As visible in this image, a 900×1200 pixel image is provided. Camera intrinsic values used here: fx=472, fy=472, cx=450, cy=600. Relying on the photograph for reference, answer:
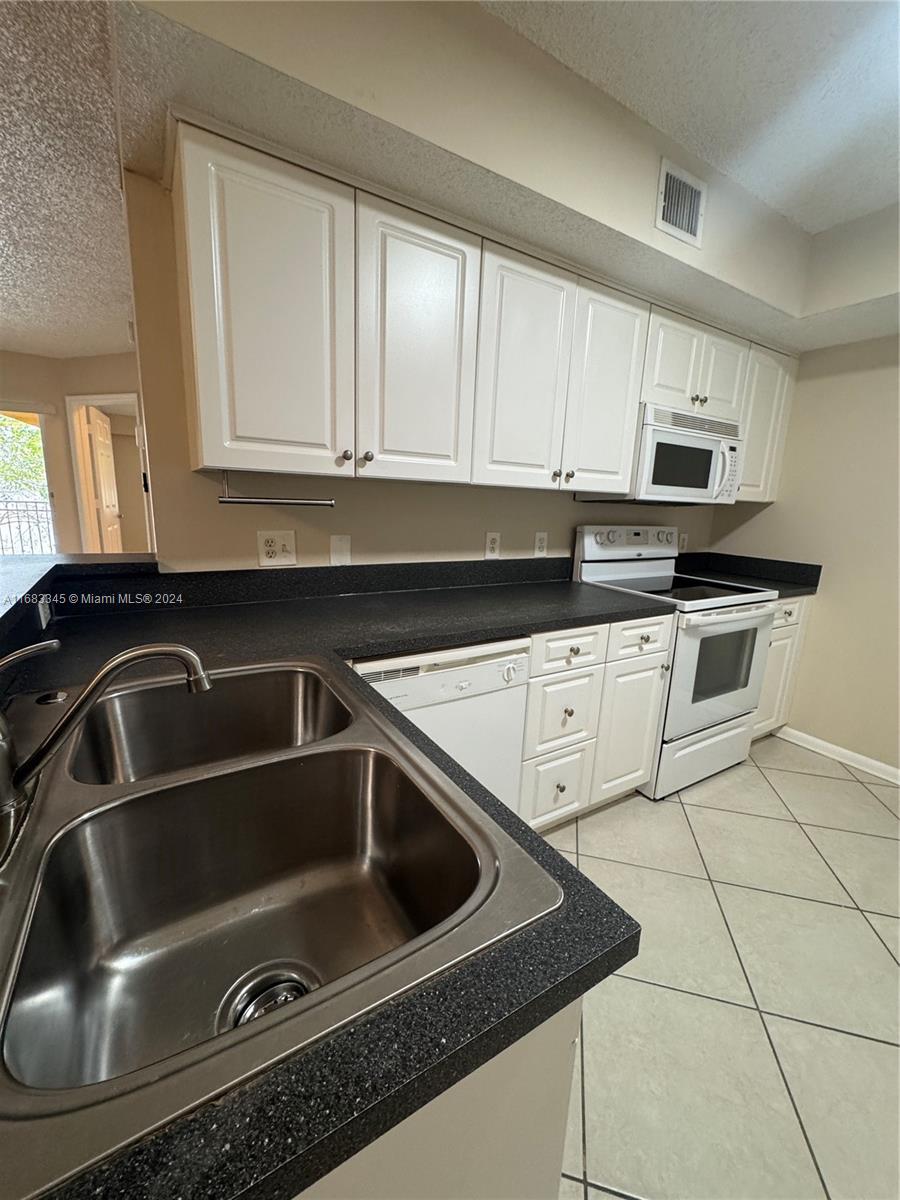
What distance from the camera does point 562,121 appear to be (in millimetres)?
1354

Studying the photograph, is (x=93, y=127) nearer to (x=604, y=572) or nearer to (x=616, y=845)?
(x=604, y=572)

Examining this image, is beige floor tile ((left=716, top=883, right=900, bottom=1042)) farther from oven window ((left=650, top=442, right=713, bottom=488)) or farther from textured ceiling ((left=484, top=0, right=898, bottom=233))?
textured ceiling ((left=484, top=0, right=898, bottom=233))

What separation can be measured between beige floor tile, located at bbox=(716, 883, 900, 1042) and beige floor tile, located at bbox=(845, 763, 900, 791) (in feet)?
3.68

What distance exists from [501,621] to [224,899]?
41.2 inches

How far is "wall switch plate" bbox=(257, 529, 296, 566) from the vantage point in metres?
1.69

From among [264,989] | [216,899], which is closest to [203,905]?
[216,899]

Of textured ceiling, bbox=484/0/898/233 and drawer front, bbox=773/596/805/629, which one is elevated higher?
textured ceiling, bbox=484/0/898/233

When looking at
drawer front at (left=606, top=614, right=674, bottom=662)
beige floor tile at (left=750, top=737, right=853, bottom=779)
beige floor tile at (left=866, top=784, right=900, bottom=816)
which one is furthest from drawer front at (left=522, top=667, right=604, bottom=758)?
beige floor tile at (left=866, top=784, right=900, bottom=816)

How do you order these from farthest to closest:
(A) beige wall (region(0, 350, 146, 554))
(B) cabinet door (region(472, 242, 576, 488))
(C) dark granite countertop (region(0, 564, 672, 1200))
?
(A) beige wall (region(0, 350, 146, 554)), (B) cabinet door (region(472, 242, 576, 488)), (C) dark granite countertop (region(0, 564, 672, 1200))

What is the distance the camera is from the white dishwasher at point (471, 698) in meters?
1.39

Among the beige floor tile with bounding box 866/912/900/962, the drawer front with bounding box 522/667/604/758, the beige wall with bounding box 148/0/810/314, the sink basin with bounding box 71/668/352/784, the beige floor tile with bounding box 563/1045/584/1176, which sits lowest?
the beige floor tile with bounding box 563/1045/584/1176

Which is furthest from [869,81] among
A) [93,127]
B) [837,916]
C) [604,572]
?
[837,916]

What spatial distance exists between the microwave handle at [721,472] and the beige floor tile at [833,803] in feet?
4.89

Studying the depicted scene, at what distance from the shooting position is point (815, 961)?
1446mm
